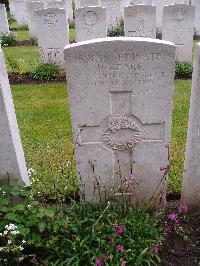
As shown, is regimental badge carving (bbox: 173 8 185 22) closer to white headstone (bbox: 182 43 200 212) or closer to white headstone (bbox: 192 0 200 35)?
white headstone (bbox: 192 0 200 35)

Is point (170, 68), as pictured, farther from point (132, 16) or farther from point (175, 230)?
point (132, 16)

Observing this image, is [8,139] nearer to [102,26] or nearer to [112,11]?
[102,26]

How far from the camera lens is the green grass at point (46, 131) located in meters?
4.73

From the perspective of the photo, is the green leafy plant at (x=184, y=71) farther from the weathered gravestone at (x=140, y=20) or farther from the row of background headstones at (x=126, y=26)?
the weathered gravestone at (x=140, y=20)

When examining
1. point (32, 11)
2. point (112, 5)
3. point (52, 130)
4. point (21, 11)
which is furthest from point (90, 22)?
point (21, 11)

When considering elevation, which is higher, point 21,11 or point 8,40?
point 21,11

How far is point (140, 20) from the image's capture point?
9.62 meters

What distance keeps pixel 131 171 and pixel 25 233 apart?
131 cm

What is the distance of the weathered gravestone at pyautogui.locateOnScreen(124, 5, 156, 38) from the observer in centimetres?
951

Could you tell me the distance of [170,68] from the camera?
131 inches

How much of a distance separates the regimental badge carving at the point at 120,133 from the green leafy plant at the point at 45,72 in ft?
19.3

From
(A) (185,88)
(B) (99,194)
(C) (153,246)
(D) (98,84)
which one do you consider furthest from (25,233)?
(A) (185,88)

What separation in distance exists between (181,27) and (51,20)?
3448 millimetres

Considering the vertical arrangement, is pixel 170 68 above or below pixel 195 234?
above
